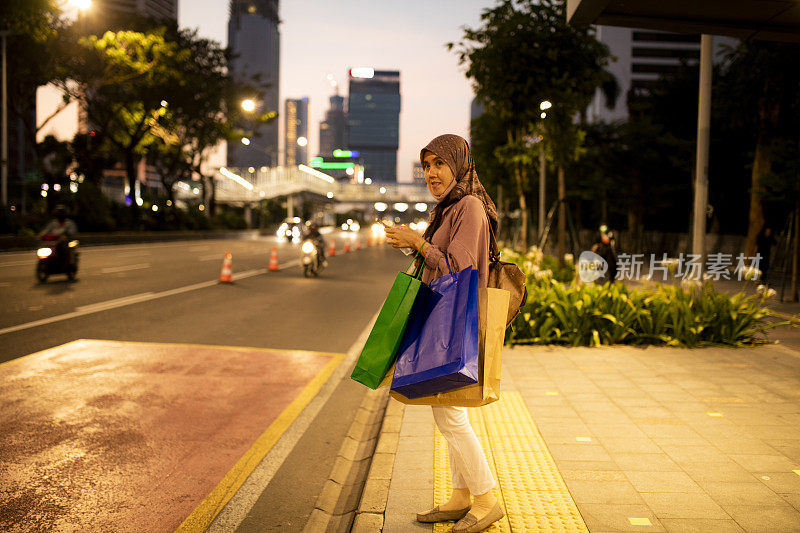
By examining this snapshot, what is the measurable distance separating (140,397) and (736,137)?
1168 inches

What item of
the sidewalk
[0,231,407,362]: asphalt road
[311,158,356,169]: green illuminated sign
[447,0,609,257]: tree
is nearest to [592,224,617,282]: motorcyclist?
[447,0,609,257]: tree

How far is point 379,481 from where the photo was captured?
13.3 feet

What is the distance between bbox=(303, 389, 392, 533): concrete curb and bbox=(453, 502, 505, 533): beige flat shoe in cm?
66

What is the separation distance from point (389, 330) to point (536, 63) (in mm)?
14848

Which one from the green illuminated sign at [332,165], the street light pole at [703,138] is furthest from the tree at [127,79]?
the green illuminated sign at [332,165]

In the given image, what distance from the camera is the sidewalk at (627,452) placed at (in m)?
3.48

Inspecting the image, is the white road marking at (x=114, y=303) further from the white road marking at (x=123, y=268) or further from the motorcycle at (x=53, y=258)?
the white road marking at (x=123, y=268)

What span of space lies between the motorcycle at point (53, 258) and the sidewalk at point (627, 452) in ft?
38.6

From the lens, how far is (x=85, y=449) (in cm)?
470

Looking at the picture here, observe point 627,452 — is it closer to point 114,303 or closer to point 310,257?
point 114,303

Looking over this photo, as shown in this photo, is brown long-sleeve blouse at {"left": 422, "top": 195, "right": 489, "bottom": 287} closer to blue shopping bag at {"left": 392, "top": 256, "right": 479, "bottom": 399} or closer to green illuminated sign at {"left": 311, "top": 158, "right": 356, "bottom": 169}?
blue shopping bag at {"left": 392, "top": 256, "right": 479, "bottom": 399}

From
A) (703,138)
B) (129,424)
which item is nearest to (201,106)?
(703,138)

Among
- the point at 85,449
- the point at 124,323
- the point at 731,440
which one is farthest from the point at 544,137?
the point at 85,449

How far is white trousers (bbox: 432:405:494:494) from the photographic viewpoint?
10.6ft
